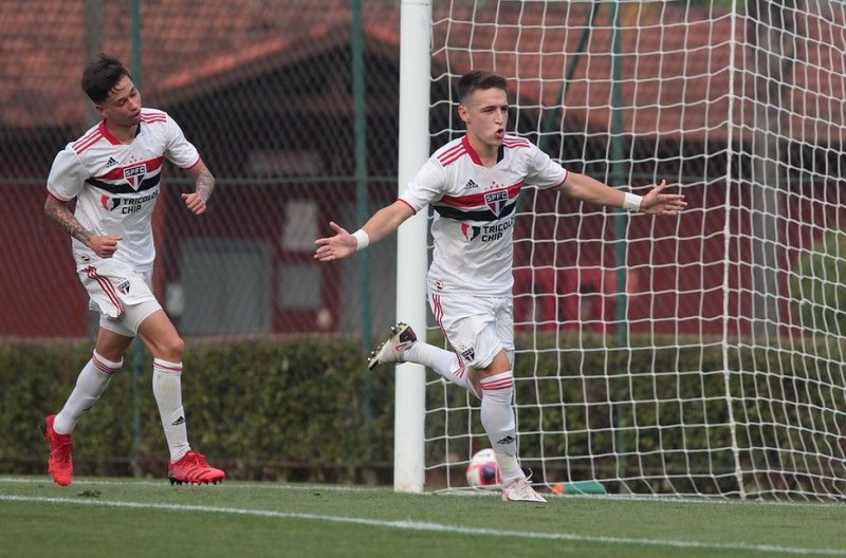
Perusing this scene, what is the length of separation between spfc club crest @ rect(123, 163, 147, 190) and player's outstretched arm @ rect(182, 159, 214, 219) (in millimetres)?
234

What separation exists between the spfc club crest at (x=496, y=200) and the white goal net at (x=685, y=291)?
5.21ft

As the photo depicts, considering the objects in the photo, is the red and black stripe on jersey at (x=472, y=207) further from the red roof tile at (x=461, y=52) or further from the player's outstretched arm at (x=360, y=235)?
the red roof tile at (x=461, y=52)

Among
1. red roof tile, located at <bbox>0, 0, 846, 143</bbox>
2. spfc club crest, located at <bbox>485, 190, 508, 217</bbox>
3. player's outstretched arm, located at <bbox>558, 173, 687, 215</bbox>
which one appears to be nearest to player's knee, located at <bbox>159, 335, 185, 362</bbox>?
spfc club crest, located at <bbox>485, 190, 508, 217</bbox>

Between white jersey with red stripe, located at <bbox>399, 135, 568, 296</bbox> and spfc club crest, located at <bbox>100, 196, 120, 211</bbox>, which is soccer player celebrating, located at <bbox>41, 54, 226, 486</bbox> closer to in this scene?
spfc club crest, located at <bbox>100, 196, 120, 211</bbox>

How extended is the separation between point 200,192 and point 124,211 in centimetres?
39

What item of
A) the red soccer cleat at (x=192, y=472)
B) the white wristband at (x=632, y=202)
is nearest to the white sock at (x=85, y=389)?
the red soccer cleat at (x=192, y=472)

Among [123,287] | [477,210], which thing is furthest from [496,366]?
[123,287]

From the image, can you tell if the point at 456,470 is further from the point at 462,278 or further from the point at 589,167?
the point at 462,278

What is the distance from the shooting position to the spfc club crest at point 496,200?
25.1ft

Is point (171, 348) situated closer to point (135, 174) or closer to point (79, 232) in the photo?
point (79, 232)

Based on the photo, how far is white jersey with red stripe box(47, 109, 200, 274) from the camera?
764 centimetres

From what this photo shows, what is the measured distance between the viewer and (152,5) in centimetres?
1510

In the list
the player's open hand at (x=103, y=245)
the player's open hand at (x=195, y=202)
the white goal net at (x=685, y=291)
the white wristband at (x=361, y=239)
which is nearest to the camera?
the white wristband at (x=361, y=239)

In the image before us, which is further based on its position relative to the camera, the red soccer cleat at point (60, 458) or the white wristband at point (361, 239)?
the red soccer cleat at point (60, 458)
